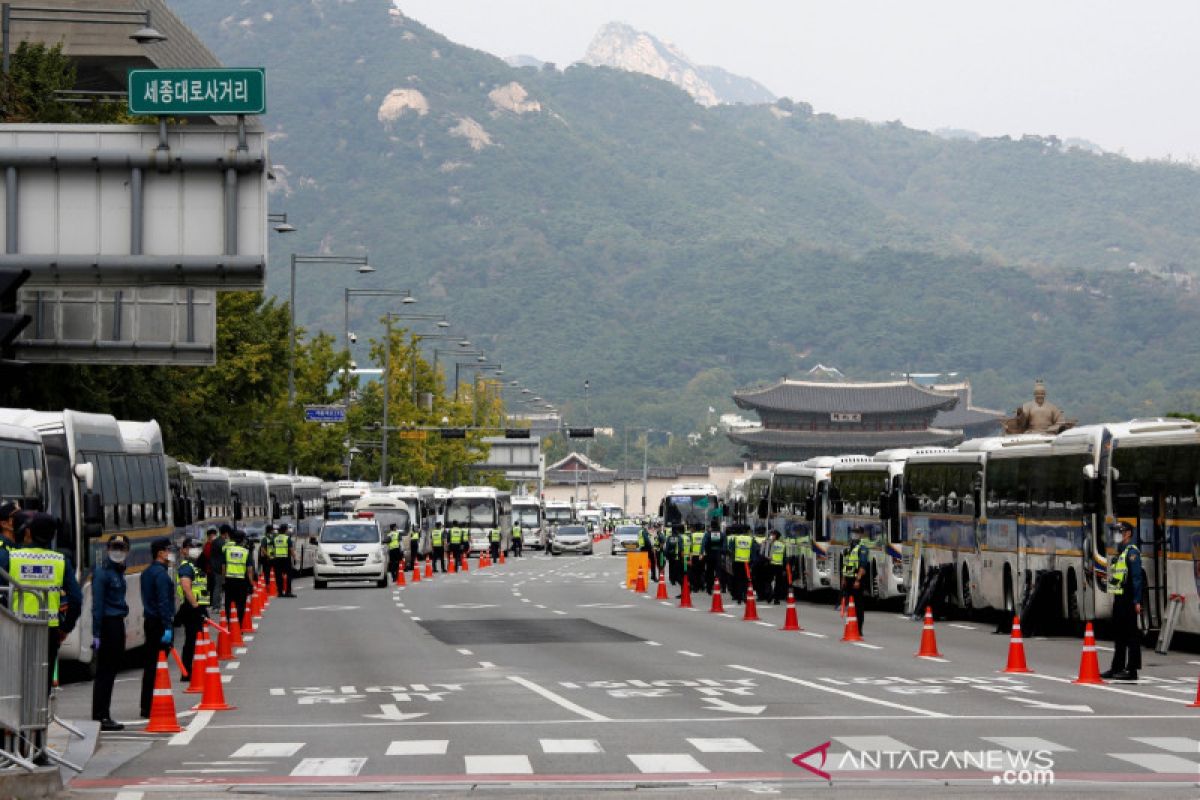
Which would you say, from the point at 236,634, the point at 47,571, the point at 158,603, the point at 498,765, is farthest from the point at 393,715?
the point at 236,634

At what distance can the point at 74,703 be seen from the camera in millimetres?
22703

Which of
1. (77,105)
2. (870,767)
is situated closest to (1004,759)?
(870,767)

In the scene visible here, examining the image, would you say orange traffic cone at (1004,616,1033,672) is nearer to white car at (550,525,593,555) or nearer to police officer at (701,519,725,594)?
police officer at (701,519,725,594)

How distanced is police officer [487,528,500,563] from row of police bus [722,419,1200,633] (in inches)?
1554

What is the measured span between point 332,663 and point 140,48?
62.4m

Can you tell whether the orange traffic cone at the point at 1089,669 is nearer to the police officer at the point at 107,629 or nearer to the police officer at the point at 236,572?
the police officer at the point at 107,629

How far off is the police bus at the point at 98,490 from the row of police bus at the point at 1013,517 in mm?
11178

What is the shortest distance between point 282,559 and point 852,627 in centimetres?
2060

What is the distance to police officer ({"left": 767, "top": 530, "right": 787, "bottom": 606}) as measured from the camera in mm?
44594

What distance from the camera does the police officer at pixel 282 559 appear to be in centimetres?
4928

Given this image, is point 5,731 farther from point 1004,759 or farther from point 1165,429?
point 1165,429

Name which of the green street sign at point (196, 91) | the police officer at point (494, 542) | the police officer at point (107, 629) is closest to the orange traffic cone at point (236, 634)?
the green street sign at point (196, 91)

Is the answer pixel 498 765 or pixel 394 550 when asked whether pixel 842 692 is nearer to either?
pixel 498 765

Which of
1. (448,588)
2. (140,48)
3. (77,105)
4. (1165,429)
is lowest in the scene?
(448,588)
